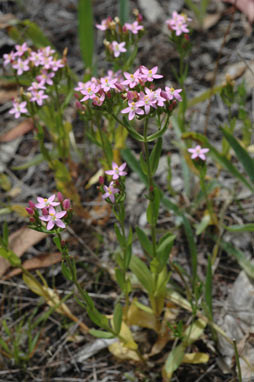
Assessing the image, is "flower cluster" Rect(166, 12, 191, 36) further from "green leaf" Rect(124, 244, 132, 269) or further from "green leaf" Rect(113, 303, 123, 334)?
"green leaf" Rect(113, 303, 123, 334)

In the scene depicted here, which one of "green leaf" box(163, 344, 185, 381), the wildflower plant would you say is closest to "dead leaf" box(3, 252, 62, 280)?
the wildflower plant

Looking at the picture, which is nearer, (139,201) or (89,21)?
(139,201)

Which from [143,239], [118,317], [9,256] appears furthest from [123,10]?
[118,317]

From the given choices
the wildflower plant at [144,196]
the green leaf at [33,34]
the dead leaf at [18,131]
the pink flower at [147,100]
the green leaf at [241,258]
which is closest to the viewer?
the pink flower at [147,100]

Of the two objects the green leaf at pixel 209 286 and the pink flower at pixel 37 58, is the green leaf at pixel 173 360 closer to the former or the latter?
the green leaf at pixel 209 286

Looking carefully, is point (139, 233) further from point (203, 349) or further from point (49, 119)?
point (49, 119)

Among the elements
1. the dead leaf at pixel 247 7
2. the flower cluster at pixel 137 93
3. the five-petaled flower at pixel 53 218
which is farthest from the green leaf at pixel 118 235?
the dead leaf at pixel 247 7

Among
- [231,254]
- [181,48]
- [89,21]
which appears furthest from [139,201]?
[89,21]
